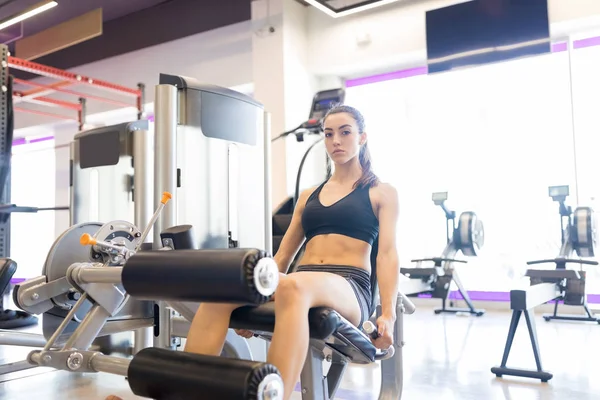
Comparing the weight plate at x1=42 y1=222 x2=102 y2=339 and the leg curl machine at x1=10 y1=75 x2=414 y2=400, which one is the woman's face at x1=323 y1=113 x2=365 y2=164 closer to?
the leg curl machine at x1=10 y1=75 x2=414 y2=400

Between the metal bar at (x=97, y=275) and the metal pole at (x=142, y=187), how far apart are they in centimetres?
92

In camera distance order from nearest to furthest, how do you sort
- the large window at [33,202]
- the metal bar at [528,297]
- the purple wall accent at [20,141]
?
the metal bar at [528,297], the large window at [33,202], the purple wall accent at [20,141]

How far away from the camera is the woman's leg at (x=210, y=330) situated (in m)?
1.71

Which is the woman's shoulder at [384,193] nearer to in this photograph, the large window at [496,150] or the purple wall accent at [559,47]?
the large window at [496,150]

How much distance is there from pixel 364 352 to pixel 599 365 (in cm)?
208

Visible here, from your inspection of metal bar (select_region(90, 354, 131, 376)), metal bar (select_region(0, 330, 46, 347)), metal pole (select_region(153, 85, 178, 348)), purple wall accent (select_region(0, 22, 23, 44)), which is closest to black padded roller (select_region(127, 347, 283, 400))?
metal bar (select_region(90, 354, 131, 376))

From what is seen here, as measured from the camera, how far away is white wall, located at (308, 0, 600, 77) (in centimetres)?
567

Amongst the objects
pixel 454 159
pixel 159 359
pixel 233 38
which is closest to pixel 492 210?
pixel 454 159

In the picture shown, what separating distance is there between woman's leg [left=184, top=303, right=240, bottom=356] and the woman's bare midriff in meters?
0.50

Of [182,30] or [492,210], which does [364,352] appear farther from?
[182,30]

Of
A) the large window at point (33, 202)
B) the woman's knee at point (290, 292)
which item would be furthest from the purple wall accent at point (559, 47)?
the large window at point (33, 202)

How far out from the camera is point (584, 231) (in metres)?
4.45

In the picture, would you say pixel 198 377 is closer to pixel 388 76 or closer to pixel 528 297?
pixel 528 297

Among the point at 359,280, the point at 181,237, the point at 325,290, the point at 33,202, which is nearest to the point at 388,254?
the point at 359,280
